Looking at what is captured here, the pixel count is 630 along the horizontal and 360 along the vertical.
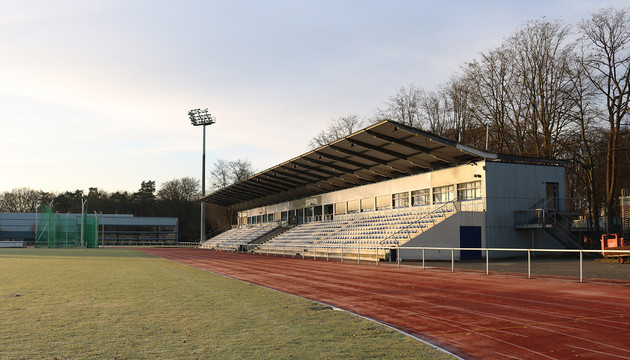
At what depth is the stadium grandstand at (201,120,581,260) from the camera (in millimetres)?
27656

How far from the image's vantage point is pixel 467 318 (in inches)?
335

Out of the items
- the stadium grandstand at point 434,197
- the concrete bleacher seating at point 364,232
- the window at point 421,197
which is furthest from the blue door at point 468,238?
the window at point 421,197

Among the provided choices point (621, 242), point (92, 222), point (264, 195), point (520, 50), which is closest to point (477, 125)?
point (520, 50)

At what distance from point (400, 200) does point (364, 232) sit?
402 centimetres

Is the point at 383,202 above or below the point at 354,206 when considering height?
above

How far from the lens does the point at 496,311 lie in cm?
922

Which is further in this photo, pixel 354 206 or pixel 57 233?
pixel 57 233

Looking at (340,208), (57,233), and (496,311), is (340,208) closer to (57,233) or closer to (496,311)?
(496,311)

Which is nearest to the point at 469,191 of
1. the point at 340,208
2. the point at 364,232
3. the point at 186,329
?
the point at 364,232

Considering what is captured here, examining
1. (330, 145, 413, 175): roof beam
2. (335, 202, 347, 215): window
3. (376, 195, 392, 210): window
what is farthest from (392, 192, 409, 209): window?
(335, 202, 347, 215): window

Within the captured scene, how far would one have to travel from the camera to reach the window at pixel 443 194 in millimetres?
30764

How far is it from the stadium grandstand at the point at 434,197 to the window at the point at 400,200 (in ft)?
0.24

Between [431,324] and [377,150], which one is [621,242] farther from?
[431,324]

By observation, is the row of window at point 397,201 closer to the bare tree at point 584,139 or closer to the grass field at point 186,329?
the bare tree at point 584,139
